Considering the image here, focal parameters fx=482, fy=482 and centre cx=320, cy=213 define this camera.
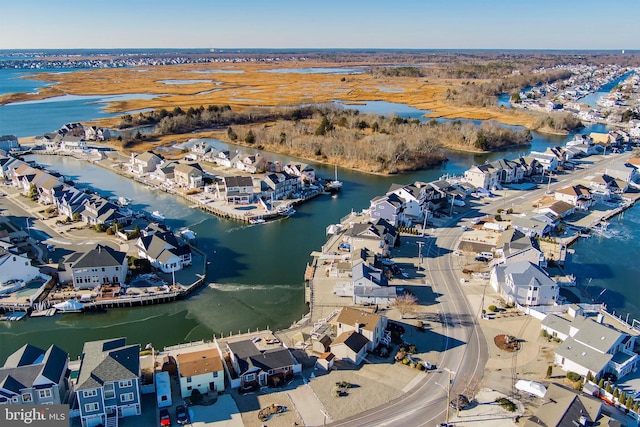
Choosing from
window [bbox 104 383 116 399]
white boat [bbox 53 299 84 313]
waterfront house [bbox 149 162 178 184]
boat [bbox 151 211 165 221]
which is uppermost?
waterfront house [bbox 149 162 178 184]

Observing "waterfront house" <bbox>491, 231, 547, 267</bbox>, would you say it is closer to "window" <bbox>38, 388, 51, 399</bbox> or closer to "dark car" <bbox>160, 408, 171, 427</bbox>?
"dark car" <bbox>160, 408, 171, 427</bbox>

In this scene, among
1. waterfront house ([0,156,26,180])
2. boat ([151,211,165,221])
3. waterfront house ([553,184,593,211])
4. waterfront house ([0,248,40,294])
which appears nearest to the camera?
waterfront house ([0,248,40,294])

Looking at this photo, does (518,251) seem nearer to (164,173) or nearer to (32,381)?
(32,381)

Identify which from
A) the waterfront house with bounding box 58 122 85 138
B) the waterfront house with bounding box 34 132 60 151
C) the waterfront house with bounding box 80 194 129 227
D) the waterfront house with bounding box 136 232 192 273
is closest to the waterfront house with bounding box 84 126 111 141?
the waterfront house with bounding box 58 122 85 138

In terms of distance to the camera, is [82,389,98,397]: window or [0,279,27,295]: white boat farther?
[0,279,27,295]: white boat

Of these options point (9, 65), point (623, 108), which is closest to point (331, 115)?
point (623, 108)

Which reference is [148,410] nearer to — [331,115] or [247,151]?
[247,151]
